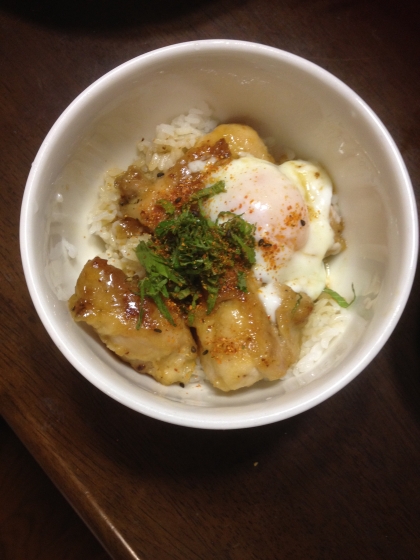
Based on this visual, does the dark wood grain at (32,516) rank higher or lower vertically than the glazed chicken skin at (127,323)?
lower

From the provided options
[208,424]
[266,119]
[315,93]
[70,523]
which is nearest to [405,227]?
[315,93]

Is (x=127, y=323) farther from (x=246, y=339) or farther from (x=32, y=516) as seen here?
(x=32, y=516)

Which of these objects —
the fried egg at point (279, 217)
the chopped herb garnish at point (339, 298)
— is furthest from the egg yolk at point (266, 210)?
the chopped herb garnish at point (339, 298)

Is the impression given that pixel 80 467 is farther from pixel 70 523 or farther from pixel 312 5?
pixel 312 5

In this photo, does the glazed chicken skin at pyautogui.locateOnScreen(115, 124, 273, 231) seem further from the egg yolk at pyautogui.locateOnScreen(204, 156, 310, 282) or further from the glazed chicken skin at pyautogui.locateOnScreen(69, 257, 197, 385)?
the glazed chicken skin at pyautogui.locateOnScreen(69, 257, 197, 385)

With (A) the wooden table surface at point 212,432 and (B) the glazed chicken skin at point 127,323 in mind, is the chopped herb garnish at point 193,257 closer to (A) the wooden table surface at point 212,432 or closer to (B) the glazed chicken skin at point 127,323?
(B) the glazed chicken skin at point 127,323
